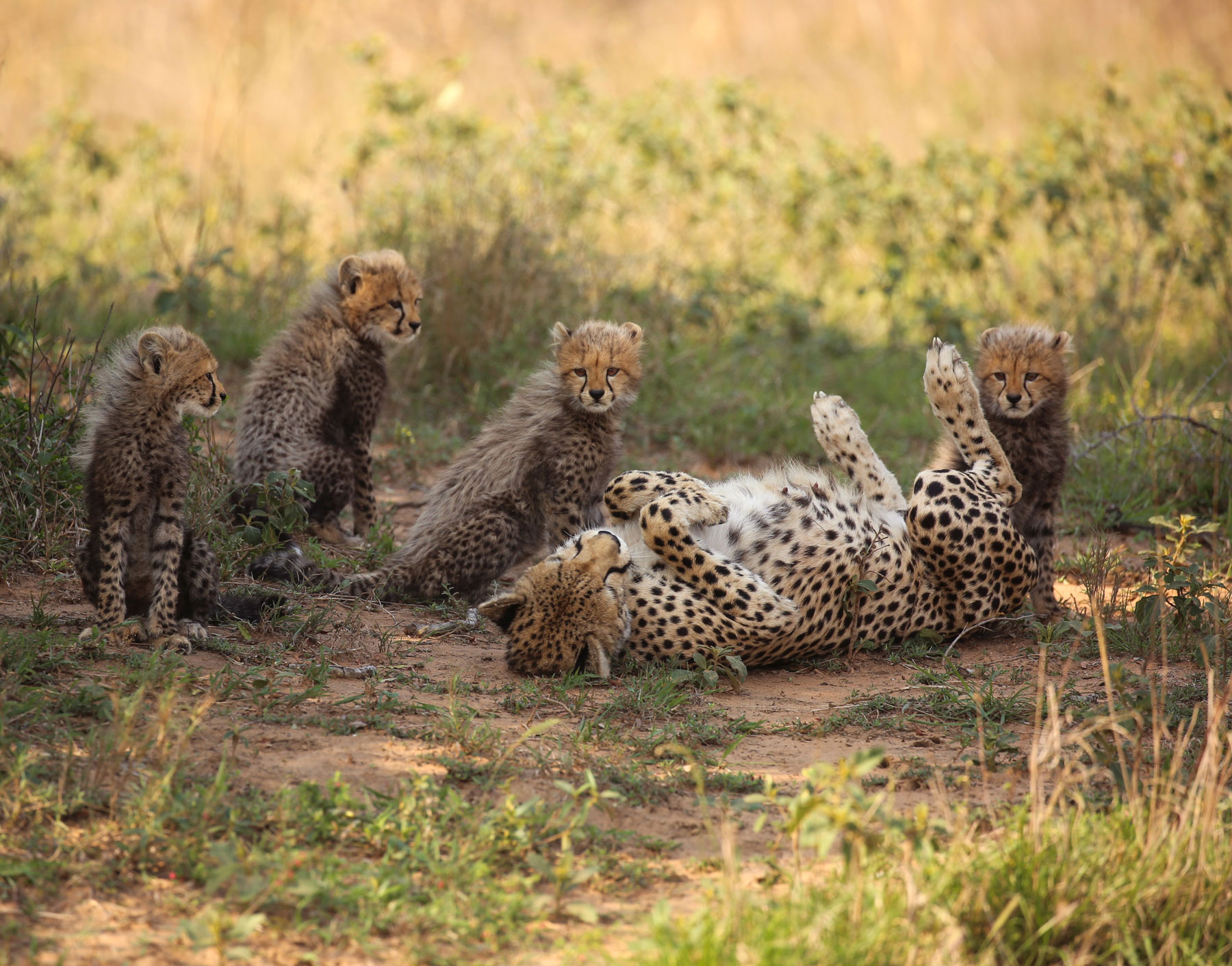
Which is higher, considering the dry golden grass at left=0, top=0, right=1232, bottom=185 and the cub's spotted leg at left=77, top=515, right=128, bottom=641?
the dry golden grass at left=0, top=0, right=1232, bottom=185

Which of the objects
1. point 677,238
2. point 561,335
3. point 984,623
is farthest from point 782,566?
point 677,238

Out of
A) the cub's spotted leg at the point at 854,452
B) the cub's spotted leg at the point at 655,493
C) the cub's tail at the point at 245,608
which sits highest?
the cub's spotted leg at the point at 854,452

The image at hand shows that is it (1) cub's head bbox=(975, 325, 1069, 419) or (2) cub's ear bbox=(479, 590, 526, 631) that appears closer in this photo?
(2) cub's ear bbox=(479, 590, 526, 631)

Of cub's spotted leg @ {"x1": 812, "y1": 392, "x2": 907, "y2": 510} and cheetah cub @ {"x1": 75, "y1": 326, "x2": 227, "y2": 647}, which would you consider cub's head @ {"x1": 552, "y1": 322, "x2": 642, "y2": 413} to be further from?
cheetah cub @ {"x1": 75, "y1": 326, "x2": 227, "y2": 647}

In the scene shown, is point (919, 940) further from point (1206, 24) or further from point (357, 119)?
point (1206, 24)

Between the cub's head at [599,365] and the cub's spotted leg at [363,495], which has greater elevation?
the cub's head at [599,365]

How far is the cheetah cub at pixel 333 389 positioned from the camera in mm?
5234

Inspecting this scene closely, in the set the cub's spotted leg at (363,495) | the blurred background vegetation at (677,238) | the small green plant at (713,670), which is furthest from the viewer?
the blurred background vegetation at (677,238)

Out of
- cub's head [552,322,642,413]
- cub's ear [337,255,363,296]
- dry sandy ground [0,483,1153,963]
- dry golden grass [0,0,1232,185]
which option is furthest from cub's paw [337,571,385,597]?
dry golden grass [0,0,1232,185]

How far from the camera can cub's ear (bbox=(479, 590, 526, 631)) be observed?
12.7 ft

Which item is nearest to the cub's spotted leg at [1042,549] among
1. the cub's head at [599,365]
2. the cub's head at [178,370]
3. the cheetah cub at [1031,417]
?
the cheetah cub at [1031,417]

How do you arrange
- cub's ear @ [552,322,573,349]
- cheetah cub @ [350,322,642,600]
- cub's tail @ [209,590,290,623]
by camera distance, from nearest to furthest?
cub's tail @ [209,590,290,623], cheetah cub @ [350,322,642,600], cub's ear @ [552,322,573,349]

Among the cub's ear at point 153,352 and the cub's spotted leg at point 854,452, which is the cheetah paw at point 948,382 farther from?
the cub's ear at point 153,352

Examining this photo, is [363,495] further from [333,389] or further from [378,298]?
[378,298]
